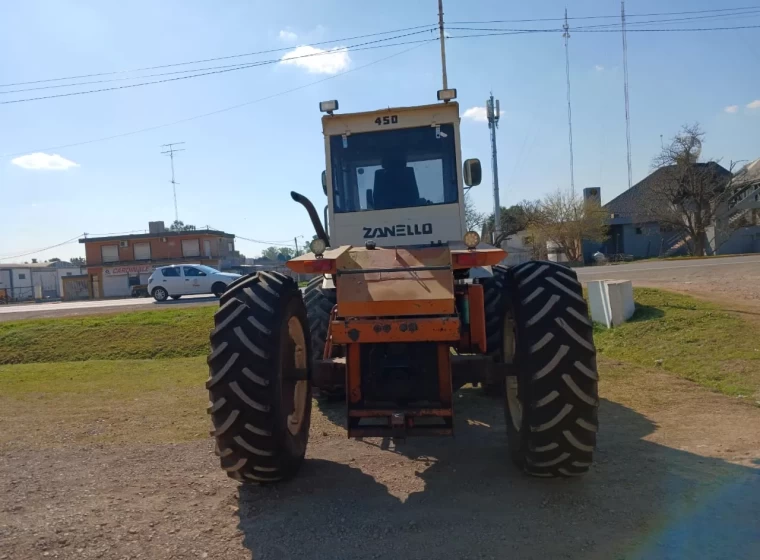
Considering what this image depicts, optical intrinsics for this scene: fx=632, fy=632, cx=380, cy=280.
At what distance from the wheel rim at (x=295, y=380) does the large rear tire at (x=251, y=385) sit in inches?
8.7

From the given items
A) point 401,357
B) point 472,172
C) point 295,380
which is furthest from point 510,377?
point 472,172

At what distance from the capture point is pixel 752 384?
7.40 m

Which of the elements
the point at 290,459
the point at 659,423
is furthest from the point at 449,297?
the point at 659,423

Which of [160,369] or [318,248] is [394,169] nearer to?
[318,248]

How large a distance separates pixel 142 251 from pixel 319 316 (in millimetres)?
56377

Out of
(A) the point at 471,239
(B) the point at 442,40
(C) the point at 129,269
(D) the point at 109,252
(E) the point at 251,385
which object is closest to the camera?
(E) the point at 251,385

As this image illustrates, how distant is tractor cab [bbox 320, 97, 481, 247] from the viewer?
662 centimetres

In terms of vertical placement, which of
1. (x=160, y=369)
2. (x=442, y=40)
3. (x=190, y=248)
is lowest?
(x=160, y=369)

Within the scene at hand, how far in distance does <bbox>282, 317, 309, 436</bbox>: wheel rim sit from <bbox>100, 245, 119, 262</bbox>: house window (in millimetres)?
58682

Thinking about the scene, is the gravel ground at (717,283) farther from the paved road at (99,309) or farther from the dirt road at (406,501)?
the paved road at (99,309)

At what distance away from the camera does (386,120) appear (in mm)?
6645

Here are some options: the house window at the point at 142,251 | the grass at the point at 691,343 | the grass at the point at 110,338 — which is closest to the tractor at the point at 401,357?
the grass at the point at 691,343

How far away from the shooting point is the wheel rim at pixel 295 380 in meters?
5.13

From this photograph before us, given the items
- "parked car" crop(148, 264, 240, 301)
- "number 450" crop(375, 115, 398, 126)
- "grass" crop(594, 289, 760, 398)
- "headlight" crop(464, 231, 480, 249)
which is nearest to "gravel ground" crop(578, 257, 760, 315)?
"grass" crop(594, 289, 760, 398)
